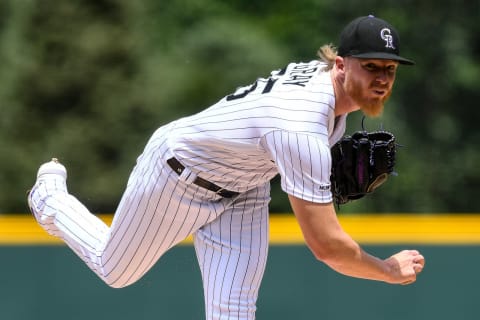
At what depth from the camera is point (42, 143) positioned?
346 inches

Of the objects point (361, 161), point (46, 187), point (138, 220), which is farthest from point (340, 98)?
point (46, 187)

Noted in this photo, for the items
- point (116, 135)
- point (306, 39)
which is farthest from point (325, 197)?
point (306, 39)

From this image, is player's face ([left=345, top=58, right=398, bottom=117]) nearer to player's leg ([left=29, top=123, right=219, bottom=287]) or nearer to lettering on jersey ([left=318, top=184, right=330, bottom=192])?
lettering on jersey ([left=318, top=184, right=330, bottom=192])

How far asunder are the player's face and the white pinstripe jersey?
0.25ft

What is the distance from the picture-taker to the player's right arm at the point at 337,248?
3.55 meters

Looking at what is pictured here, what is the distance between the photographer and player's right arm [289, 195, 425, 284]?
3551 millimetres

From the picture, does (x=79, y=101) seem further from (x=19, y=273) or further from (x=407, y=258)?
(x=407, y=258)

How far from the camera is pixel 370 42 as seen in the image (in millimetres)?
3502

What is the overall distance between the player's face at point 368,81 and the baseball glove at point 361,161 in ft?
1.36

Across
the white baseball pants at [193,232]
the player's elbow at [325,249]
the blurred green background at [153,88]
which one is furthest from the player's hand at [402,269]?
the blurred green background at [153,88]

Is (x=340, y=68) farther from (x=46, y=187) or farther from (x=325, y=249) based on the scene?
(x=46, y=187)

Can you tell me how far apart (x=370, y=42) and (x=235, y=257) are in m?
0.95

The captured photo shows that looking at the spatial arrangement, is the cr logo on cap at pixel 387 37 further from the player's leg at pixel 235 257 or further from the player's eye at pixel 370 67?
the player's leg at pixel 235 257

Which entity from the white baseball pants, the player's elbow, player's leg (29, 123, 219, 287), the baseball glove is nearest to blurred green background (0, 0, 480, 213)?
player's leg (29, 123, 219, 287)
